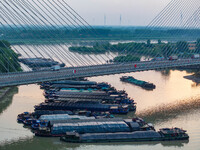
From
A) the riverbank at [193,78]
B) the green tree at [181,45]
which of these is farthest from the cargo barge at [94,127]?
the green tree at [181,45]

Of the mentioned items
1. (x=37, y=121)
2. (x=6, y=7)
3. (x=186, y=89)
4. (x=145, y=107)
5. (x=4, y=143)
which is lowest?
(x=4, y=143)

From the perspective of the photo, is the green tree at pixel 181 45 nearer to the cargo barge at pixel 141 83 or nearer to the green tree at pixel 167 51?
the green tree at pixel 167 51

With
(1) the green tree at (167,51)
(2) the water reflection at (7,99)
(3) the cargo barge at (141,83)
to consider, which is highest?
(1) the green tree at (167,51)

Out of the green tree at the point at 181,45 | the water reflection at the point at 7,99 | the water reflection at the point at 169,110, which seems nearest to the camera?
the water reflection at the point at 169,110

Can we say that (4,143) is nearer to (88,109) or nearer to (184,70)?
(88,109)

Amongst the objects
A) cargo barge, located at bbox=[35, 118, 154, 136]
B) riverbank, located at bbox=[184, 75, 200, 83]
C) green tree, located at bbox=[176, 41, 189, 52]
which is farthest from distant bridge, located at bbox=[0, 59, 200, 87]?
green tree, located at bbox=[176, 41, 189, 52]

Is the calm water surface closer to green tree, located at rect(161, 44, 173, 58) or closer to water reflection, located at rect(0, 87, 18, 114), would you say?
water reflection, located at rect(0, 87, 18, 114)

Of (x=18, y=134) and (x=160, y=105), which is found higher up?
(x=160, y=105)

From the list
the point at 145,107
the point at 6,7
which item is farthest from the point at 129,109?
the point at 6,7
